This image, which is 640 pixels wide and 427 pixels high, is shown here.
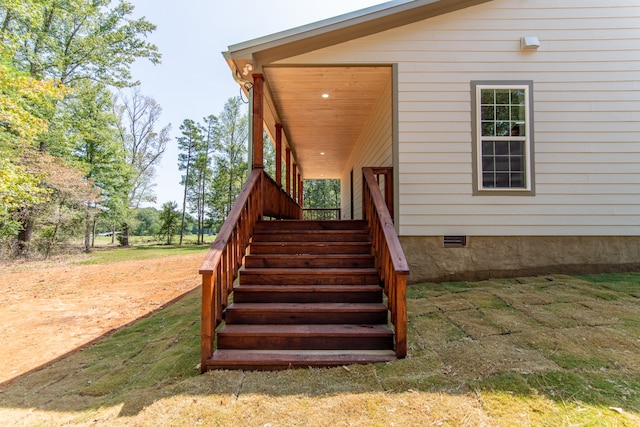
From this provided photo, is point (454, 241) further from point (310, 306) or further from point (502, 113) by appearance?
point (310, 306)

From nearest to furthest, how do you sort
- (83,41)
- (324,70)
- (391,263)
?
1. (391,263)
2. (324,70)
3. (83,41)

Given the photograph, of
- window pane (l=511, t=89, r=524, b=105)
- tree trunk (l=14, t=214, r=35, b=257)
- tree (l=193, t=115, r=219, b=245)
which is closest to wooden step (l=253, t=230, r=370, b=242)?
window pane (l=511, t=89, r=524, b=105)

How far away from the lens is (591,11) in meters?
4.86

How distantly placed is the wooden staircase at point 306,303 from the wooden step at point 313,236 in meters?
0.01

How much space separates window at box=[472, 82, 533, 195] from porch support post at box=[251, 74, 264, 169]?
3329 mm

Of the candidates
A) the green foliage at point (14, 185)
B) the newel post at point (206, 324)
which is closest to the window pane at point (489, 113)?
the newel post at point (206, 324)

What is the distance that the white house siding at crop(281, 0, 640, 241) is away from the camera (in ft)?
15.8

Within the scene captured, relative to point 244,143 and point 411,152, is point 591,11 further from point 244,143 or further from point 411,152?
point 244,143

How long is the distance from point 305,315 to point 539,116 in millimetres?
4688

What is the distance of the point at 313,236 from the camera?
14.2 feet

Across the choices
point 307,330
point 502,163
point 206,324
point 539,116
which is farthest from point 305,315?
point 539,116

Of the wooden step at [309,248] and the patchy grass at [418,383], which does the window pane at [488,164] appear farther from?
the wooden step at [309,248]

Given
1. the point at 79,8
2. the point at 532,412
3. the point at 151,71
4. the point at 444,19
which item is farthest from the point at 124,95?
the point at 532,412

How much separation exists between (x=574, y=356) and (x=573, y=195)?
3235mm
